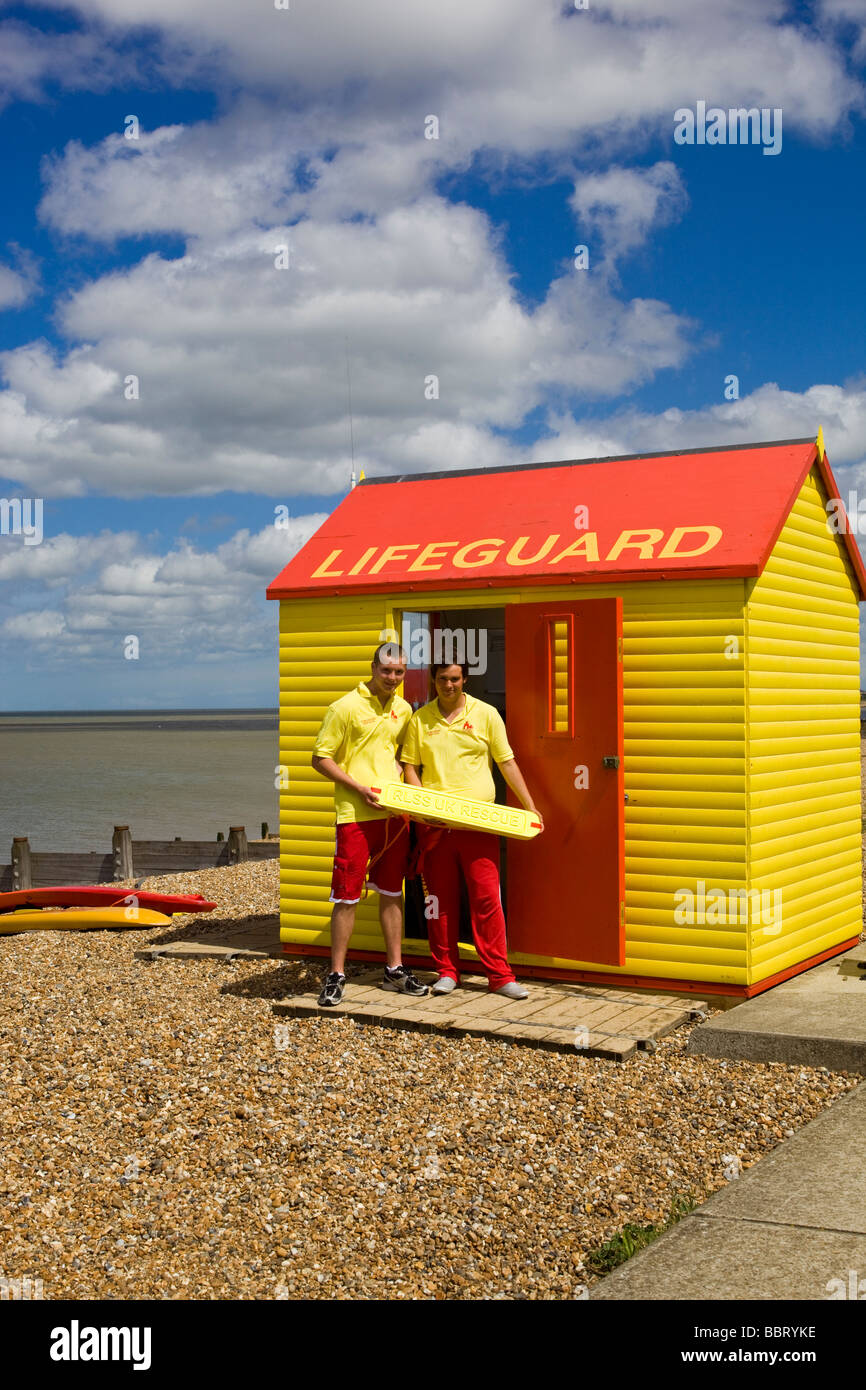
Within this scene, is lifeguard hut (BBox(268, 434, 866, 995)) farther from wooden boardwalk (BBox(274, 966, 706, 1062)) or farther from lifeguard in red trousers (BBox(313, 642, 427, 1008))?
lifeguard in red trousers (BBox(313, 642, 427, 1008))

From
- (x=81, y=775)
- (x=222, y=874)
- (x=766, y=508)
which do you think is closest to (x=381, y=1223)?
(x=766, y=508)

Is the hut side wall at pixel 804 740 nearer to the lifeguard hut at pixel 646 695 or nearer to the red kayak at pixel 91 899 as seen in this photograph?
the lifeguard hut at pixel 646 695

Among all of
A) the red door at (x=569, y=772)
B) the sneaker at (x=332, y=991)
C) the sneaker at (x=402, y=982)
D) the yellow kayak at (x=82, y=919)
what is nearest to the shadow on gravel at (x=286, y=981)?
the sneaker at (x=402, y=982)

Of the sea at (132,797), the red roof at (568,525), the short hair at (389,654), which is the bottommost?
the sea at (132,797)

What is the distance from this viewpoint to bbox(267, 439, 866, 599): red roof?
332 inches

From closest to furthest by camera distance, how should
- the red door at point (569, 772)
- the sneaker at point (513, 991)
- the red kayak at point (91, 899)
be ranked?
the sneaker at point (513, 991)
the red door at point (569, 772)
the red kayak at point (91, 899)

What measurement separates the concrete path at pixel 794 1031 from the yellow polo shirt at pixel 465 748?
204cm

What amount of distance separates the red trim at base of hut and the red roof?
2619 mm

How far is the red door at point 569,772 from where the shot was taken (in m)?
8.27

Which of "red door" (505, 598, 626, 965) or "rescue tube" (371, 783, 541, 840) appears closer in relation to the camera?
"rescue tube" (371, 783, 541, 840)

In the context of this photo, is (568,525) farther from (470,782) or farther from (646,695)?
(470,782)

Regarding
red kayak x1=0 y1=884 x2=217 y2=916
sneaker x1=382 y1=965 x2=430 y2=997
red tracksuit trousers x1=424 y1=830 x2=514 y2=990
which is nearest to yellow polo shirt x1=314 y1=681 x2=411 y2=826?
red tracksuit trousers x1=424 y1=830 x2=514 y2=990

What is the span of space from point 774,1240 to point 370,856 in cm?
409

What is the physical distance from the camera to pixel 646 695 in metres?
8.41
